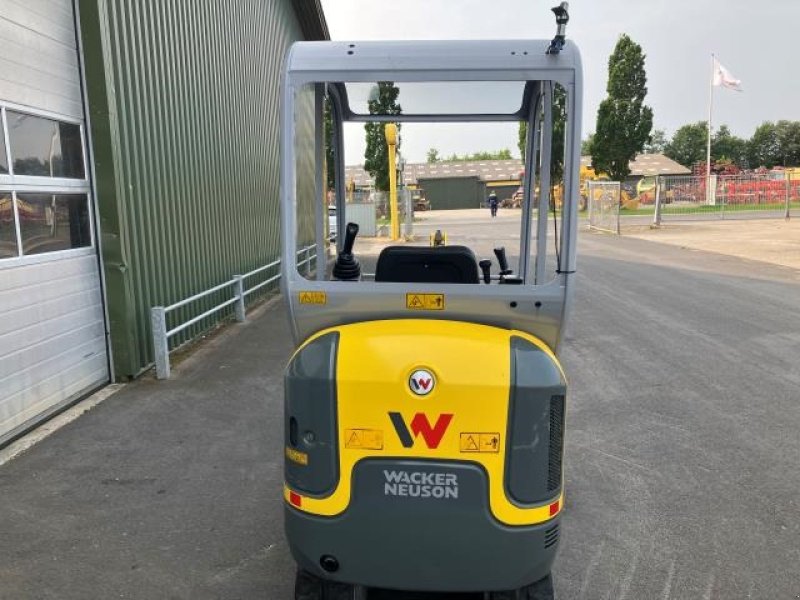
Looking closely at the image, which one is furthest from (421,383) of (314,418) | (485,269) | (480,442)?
(485,269)

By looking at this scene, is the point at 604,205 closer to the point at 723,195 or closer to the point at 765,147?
the point at 723,195

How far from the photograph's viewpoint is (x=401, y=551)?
2.42 metres

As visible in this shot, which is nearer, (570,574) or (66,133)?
(570,574)

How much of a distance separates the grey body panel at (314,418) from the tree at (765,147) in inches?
3746

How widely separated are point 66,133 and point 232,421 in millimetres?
3233

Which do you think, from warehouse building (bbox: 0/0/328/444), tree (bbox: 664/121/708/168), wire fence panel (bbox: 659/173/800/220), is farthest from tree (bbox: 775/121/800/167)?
→ warehouse building (bbox: 0/0/328/444)

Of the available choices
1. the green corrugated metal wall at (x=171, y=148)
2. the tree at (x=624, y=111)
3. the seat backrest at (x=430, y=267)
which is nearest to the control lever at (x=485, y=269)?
→ the seat backrest at (x=430, y=267)

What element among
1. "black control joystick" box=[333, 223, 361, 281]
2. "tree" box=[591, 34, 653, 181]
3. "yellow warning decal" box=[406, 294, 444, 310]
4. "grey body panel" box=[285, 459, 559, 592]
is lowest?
"grey body panel" box=[285, 459, 559, 592]

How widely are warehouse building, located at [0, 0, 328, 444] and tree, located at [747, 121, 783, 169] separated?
3580 inches

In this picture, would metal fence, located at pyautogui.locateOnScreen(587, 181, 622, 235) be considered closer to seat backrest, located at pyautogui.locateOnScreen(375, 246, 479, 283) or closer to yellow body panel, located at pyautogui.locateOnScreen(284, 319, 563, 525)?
seat backrest, located at pyautogui.locateOnScreen(375, 246, 479, 283)

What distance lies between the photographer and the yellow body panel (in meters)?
2.40

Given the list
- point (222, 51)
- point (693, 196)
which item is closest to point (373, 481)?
point (222, 51)

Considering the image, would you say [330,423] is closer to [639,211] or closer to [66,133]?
[66,133]

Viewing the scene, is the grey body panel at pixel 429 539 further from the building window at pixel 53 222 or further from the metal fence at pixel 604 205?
the metal fence at pixel 604 205
